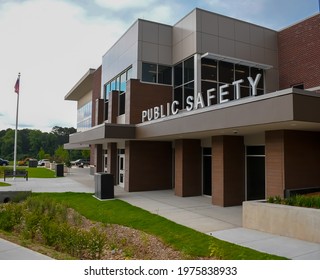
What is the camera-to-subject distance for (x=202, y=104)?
13.8m

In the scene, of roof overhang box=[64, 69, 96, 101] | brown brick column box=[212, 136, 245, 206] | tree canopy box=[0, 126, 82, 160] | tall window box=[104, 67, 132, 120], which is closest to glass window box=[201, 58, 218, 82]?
brown brick column box=[212, 136, 245, 206]

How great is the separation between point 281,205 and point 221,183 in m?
5.50

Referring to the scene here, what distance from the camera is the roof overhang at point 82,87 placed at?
137ft

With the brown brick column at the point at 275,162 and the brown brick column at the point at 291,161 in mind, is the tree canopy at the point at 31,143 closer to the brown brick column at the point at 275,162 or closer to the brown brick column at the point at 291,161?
the brown brick column at the point at 275,162

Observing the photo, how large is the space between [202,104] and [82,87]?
36426mm

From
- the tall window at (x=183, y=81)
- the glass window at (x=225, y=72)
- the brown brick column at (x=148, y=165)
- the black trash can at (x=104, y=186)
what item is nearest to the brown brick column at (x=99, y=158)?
the brown brick column at (x=148, y=165)

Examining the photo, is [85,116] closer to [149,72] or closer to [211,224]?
[149,72]

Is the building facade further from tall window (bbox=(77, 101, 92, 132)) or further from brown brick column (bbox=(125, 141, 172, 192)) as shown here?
tall window (bbox=(77, 101, 92, 132))

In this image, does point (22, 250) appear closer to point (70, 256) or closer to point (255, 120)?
point (70, 256)

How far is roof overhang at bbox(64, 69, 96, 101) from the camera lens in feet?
137

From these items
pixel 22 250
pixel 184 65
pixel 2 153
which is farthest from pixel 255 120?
pixel 2 153

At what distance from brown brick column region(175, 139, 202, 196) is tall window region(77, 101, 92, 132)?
27.1 meters

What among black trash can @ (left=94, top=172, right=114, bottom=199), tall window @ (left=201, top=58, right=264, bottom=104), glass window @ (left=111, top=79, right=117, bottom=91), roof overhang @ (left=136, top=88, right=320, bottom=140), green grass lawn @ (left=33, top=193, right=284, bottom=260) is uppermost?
glass window @ (left=111, top=79, right=117, bottom=91)

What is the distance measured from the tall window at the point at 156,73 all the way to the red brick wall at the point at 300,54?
8693 mm
